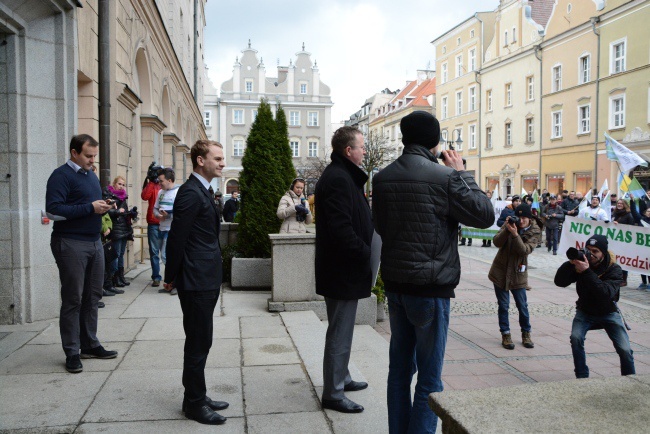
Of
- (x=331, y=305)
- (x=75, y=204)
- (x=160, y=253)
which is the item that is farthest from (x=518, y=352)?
(x=160, y=253)

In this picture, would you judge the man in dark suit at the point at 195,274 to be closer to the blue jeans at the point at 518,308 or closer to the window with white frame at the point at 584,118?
the blue jeans at the point at 518,308

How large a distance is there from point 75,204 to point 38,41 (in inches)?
110

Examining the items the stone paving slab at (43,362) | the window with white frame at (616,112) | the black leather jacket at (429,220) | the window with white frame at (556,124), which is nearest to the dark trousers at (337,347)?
the black leather jacket at (429,220)

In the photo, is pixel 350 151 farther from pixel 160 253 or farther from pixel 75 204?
pixel 160 253

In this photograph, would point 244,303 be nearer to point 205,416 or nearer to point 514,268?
point 514,268

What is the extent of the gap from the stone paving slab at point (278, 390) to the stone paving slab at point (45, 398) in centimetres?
113

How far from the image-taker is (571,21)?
3459 centimetres

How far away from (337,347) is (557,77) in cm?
3685

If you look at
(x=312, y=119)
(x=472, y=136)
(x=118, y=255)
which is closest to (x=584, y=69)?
(x=472, y=136)

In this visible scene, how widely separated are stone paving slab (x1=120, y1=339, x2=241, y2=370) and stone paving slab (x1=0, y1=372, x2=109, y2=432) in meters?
0.40

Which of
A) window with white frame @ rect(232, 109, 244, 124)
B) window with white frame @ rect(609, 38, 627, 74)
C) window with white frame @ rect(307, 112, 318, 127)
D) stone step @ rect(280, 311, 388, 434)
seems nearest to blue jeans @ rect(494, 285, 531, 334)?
stone step @ rect(280, 311, 388, 434)

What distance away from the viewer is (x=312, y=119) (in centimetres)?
7088

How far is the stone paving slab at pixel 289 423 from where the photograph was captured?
3.71 meters

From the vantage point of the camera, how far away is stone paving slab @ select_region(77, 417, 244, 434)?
3627 millimetres
